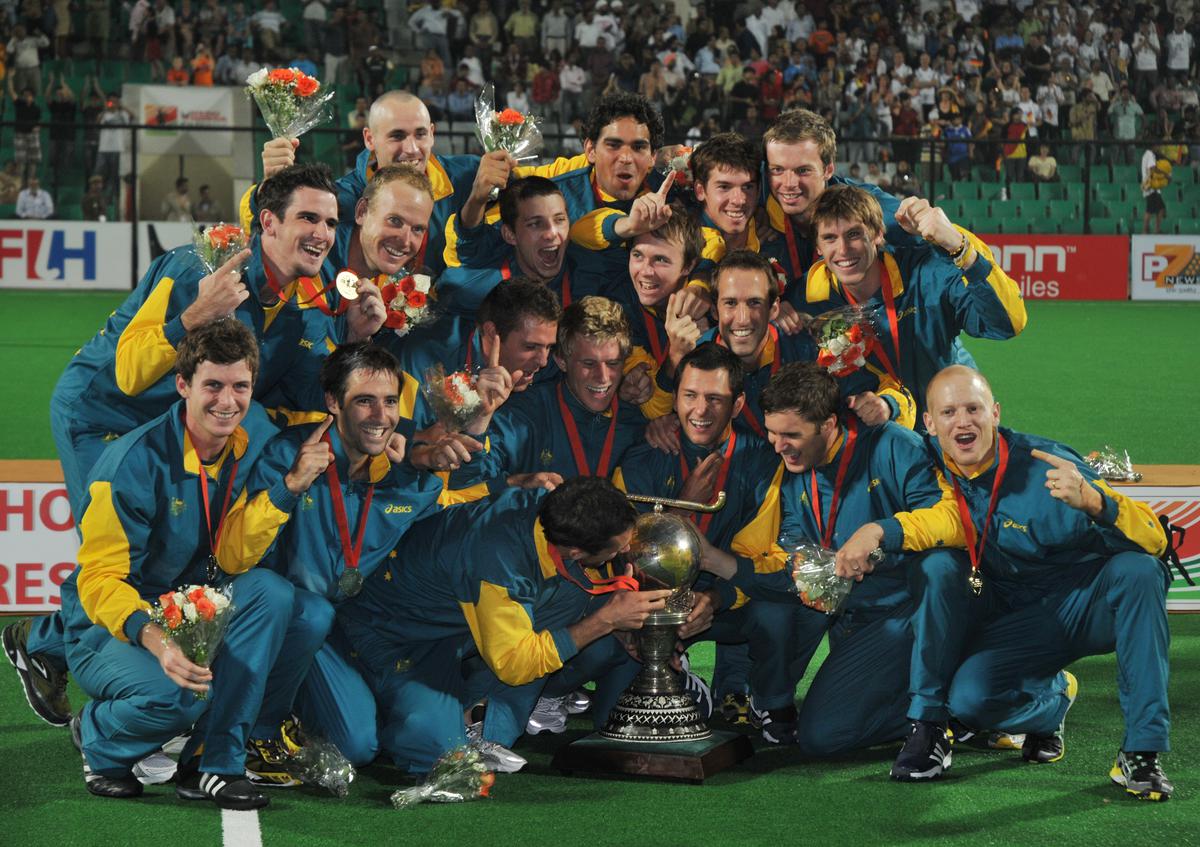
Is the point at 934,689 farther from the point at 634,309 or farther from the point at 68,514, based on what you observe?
the point at 68,514

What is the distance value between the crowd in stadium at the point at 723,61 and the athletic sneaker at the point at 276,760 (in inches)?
623

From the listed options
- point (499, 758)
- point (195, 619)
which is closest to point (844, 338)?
point (499, 758)

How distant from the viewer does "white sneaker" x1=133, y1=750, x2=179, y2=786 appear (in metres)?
5.27

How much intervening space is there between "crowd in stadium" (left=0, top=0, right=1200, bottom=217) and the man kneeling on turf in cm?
1587

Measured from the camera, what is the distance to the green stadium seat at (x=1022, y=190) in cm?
2100

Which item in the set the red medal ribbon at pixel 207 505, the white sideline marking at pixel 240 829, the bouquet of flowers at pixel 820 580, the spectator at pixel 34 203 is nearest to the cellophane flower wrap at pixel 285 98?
the red medal ribbon at pixel 207 505

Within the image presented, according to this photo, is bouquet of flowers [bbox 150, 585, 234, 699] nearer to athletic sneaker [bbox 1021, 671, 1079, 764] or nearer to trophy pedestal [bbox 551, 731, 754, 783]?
trophy pedestal [bbox 551, 731, 754, 783]

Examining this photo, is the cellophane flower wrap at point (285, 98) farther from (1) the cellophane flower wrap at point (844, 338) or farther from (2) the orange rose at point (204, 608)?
(2) the orange rose at point (204, 608)

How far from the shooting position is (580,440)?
20.4 ft

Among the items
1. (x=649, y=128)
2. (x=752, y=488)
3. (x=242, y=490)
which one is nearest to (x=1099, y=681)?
(x=752, y=488)

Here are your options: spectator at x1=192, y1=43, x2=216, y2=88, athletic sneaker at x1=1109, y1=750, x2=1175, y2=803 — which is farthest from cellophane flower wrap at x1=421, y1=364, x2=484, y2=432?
spectator at x1=192, y1=43, x2=216, y2=88

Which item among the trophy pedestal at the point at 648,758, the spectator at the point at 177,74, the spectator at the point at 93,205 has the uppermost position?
the spectator at the point at 177,74

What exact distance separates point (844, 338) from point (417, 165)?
1953 millimetres

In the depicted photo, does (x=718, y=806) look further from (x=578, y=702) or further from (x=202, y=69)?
(x=202, y=69)
